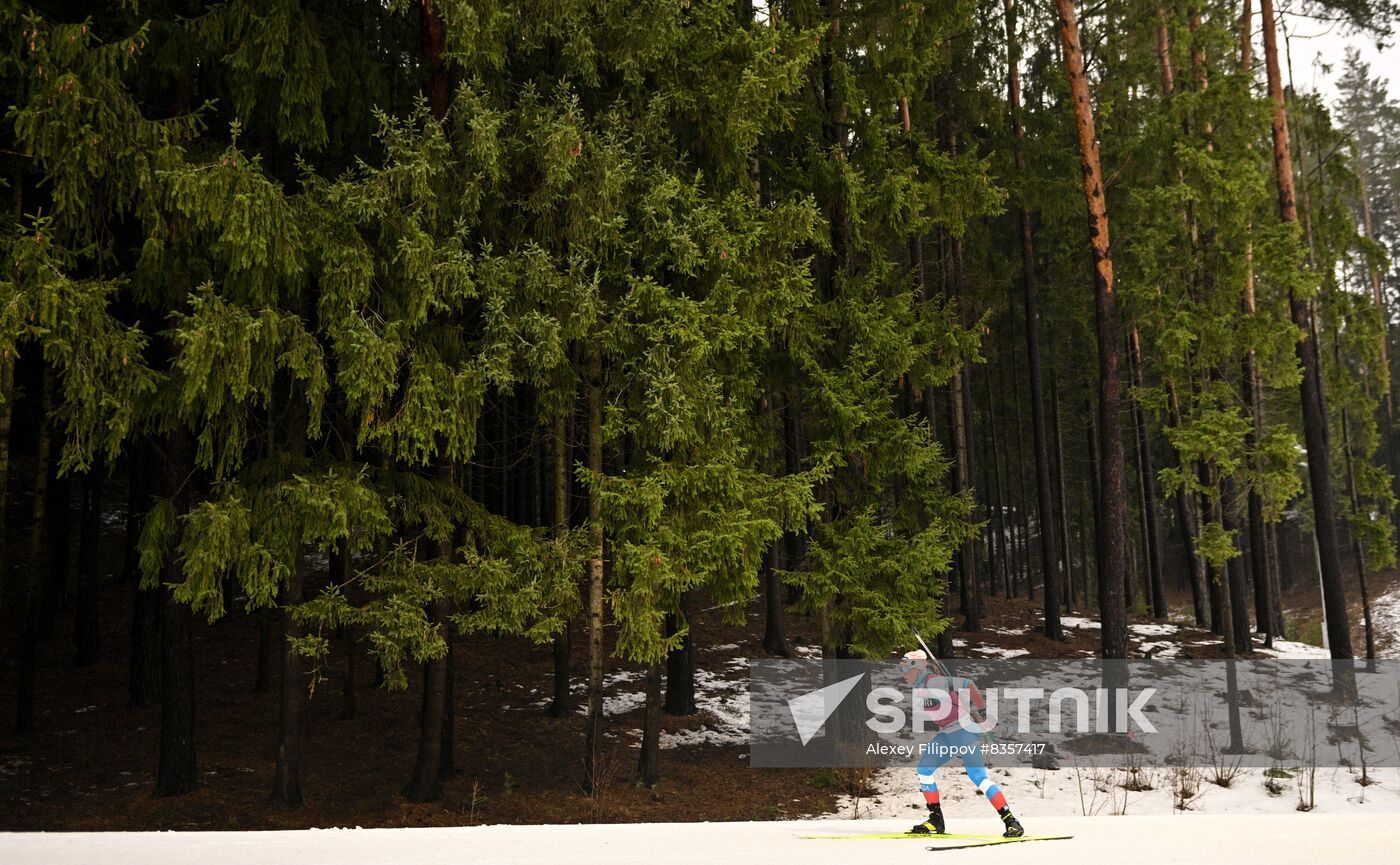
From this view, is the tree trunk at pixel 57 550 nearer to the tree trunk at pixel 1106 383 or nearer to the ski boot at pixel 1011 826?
the ski boot at pixel 1011 826

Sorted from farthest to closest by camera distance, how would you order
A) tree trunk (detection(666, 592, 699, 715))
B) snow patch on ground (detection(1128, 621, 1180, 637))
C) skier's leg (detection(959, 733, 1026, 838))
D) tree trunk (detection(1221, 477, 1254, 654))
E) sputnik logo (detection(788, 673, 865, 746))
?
snow patch on ground (detection(1128, 621, 1180, 637)) < tree trunk (detection(1221, 477, 1254, 654)) < tree trunk (detection(666, 592, 699, 715)) < sputnik logo (detection(788, 673, 865, 746)) < skier's leg (detection(959, 733, 1026, 838))

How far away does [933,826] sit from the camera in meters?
8.73

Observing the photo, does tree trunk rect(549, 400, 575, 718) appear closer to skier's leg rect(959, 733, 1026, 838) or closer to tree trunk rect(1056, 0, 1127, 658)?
skier's leg rect(959, 733, 1026, 838)

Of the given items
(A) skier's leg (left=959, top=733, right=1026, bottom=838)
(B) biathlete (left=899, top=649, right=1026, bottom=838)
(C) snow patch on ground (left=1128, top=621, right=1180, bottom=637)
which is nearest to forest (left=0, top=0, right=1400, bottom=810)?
(B) biathlete (left=899, top=649, right=1026, bottom=838)

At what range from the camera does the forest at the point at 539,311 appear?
998 centimetres

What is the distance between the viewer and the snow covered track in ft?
23.4

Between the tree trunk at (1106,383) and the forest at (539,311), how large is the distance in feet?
0.21

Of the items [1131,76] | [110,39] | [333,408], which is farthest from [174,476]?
[1131,76]

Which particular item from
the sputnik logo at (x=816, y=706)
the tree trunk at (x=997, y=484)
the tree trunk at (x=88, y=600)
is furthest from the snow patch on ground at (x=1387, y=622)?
the tree trunk at (x=88, y=600)

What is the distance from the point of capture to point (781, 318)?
12500mm

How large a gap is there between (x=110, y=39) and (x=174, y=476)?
4.94 meters

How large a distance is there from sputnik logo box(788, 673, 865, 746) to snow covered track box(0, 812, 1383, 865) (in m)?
5.22

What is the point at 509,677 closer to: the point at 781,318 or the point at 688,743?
the point at 688,743

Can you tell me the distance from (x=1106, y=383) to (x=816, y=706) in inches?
270
